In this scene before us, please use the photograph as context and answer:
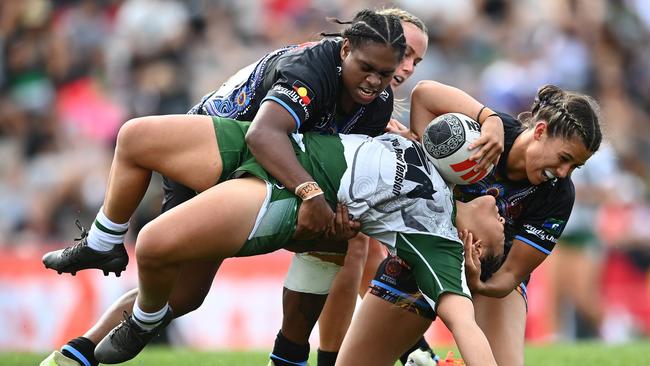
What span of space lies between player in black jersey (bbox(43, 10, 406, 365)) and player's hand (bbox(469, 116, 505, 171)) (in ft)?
1.76

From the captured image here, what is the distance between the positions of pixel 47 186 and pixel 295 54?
654cm

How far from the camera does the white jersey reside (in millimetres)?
5176

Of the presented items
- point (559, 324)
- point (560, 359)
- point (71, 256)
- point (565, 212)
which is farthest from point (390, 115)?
point (559, 324)

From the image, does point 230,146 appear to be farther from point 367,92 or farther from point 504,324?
point 504,324

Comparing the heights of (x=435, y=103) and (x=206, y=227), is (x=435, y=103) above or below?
above

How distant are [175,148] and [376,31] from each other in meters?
1.12

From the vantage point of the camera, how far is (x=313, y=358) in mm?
8203

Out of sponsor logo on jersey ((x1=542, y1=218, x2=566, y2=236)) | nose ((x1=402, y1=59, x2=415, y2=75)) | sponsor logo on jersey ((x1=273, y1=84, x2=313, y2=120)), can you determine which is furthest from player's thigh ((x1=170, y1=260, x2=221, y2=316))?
sponsor logo on jersey ((x1=542, y1=218, x2=566, y2=236))

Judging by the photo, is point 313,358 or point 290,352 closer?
point 290,352

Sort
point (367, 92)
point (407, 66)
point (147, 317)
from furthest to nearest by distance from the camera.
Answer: point (407, 66)
point (367, 92)
point (147, 317)

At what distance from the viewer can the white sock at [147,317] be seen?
538 centimetres

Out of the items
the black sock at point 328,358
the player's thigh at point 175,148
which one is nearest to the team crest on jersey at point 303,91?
the player's thigh at point 175,148

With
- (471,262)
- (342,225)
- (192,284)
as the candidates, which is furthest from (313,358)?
(342,225)

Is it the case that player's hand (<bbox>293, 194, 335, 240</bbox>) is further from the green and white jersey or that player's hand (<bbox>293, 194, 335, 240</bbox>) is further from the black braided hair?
the black braided hair
